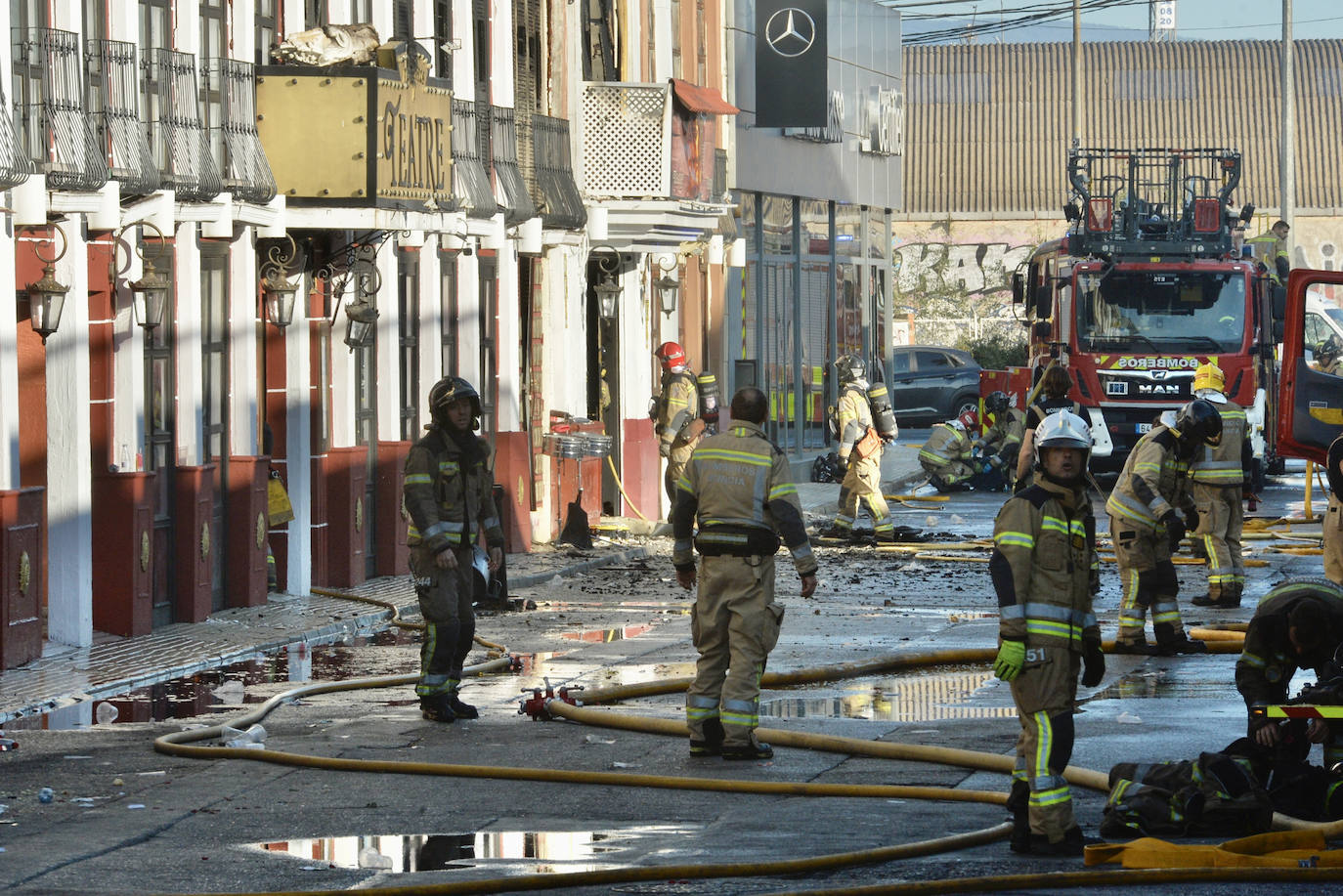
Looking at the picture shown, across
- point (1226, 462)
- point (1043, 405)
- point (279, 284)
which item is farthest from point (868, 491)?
point (279, 284)

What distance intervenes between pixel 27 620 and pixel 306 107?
560 centimetres

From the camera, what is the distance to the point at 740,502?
11938mm

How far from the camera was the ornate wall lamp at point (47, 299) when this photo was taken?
14922mm

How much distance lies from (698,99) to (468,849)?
62.3ft

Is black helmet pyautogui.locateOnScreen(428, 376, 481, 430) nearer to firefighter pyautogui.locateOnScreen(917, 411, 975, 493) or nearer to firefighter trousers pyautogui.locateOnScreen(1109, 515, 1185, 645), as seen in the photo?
firefighter trousers pyautogui.locateOnScreen(1109, 515, 1185, 645)

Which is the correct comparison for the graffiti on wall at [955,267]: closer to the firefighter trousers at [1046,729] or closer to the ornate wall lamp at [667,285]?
the ornate wall lamp at [667,285]

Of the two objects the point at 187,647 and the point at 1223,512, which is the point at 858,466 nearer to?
the point at 1223,512

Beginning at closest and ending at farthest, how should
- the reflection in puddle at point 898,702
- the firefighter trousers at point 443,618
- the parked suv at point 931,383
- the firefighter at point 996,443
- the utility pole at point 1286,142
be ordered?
1. the firefighter trousers at point 443,618
2. the reflection in puddle at point 898,702
3. the firefighter at point 996,443
4. the parked suv at point 931,383
5. the utility pole at point 1286,142

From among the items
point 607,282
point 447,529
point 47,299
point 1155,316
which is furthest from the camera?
point 1155,316

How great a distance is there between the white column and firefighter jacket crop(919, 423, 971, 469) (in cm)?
1796

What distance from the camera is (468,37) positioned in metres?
23.4

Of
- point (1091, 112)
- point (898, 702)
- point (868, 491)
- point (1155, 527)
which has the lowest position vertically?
point (898, 702)

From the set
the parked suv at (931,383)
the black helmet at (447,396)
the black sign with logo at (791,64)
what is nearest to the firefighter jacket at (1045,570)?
the black helmet at (447,396)

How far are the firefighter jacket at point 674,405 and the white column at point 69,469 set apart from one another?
948 centimetres
